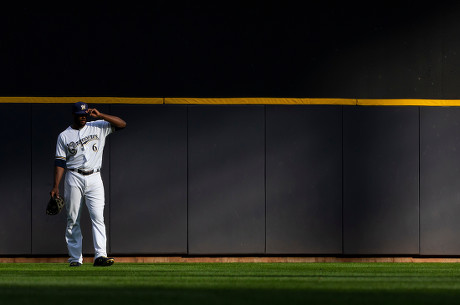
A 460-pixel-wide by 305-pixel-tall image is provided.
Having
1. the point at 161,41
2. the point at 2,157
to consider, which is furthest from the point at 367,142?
the point at 2,157

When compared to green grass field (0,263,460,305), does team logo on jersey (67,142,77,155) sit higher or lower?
higher

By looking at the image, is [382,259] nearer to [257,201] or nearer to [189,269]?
[257,201]

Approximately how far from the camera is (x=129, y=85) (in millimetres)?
12688

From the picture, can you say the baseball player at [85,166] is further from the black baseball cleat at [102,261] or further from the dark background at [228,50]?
the dark background at [228,50]

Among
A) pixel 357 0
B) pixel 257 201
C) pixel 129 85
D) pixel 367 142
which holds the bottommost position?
pixel 257 201

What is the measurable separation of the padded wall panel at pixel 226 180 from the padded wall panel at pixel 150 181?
17 cm

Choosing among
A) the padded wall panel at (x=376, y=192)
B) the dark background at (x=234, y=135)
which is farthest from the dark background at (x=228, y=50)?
the padded wall panel at (x=376, y=192)

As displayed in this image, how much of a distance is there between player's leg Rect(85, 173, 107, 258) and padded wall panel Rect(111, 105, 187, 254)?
4.82ft

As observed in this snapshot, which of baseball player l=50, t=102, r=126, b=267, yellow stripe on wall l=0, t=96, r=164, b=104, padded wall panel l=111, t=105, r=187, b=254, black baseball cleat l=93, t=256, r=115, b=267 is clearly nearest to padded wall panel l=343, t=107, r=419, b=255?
padded wall panel l=111, t=105, r=187, b=254

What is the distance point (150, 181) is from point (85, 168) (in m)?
1.73

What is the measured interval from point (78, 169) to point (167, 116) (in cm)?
201

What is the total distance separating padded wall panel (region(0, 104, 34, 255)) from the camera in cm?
1223

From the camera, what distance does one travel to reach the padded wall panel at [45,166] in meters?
12.2

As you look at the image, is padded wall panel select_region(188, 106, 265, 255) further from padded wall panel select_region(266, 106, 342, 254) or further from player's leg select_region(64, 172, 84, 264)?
player's leg select_region(64, 172, 84, 264)
